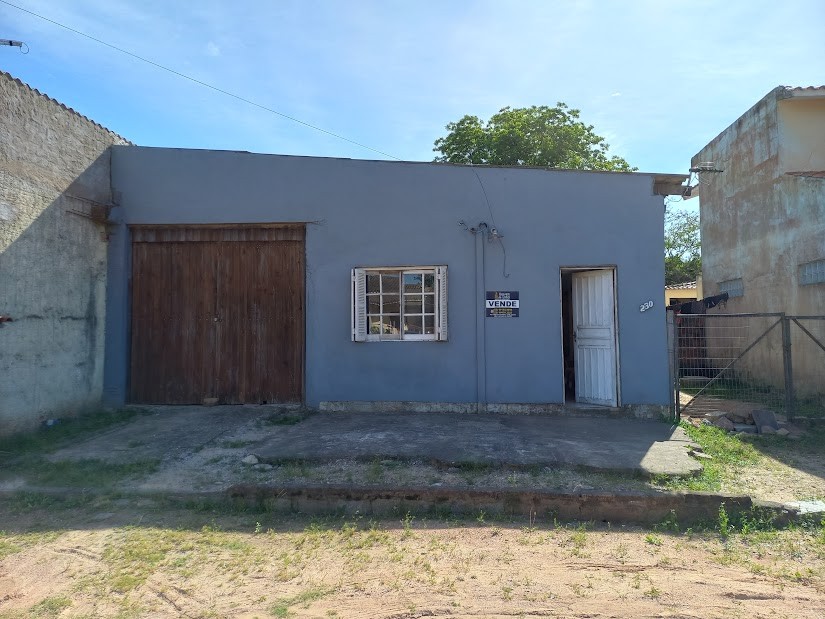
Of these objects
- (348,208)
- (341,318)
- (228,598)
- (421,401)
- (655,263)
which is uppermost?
(348,208)

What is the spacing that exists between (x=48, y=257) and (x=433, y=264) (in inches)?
208

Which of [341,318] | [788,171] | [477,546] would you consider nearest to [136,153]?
[341,318]

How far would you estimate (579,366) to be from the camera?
8.55m

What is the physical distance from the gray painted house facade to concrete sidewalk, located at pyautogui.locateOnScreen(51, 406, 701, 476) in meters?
0.62

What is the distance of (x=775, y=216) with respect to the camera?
1090 cm

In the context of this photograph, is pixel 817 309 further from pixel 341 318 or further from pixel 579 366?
pixel 341 318

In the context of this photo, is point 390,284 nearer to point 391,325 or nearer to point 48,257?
point 391,325

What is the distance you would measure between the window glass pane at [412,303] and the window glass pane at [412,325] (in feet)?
0.31

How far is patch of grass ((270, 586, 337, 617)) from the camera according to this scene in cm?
304

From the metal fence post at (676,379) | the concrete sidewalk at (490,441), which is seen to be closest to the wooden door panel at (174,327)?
the concrete sidewalk at (490,441)

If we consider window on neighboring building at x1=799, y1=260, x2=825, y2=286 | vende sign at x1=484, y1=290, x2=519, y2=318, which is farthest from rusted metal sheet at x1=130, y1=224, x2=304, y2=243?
window on neighboring building at x1=799, y1=260, x2=825, y2=286

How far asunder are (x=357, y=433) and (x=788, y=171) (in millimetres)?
10298

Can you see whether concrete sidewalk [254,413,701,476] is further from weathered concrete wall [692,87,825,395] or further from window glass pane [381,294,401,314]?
weathered concrete wall [692,87,825,395]

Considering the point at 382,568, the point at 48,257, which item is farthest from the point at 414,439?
the point at 48,257
